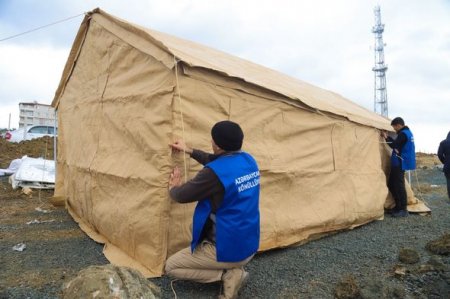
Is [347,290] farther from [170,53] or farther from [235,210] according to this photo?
[170,53]

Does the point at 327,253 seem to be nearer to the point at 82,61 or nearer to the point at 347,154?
the point at 347,154

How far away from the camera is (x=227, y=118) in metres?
3.82

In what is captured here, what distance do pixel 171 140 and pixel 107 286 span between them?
1.48 m

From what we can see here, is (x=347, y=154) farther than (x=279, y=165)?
Yes

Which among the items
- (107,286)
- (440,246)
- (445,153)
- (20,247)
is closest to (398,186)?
(445,153)

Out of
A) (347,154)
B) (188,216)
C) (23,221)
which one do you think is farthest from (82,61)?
(347,154)

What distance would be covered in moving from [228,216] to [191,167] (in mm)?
856

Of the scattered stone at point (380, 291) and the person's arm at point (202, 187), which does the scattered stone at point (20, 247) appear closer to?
the person's arm at point (202, 187)

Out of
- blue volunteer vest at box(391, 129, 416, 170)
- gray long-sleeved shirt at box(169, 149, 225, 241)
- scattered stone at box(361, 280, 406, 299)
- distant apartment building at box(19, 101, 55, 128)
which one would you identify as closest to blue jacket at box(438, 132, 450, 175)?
blue volunteer vest at box(391, 129, 416, 170)

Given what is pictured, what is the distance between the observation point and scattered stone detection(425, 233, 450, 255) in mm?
4145

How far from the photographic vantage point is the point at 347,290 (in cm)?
311

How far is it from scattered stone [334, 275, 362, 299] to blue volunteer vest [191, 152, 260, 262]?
0.88 m

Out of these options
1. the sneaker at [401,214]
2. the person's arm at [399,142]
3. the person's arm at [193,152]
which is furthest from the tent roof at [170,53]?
the sneaker at [401,214]

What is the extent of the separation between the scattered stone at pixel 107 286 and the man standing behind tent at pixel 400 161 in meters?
5.11
